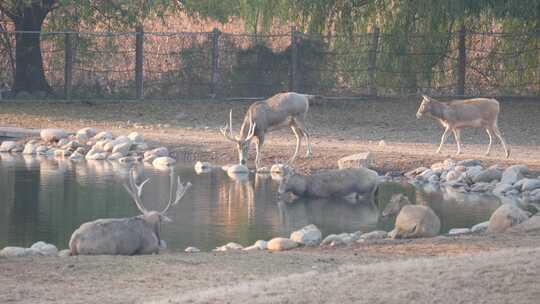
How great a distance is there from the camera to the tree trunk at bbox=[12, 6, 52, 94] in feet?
86.3

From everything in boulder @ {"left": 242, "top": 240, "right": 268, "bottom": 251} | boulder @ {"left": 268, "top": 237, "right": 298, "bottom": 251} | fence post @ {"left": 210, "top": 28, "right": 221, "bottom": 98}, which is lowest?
boulder @ {"left": 242, "top": 240, "right": 268, "bottom": 251}

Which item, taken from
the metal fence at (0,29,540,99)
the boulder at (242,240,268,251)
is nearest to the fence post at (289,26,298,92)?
the metal fence at (0,29,540,99)

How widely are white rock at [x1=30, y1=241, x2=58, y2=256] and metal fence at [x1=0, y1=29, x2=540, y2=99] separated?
14.7m

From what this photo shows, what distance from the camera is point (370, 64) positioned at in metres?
27.2

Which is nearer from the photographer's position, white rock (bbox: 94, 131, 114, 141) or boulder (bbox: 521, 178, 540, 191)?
boulder (bbox: 521, 178, 540, 191)

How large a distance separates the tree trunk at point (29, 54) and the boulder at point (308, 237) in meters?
14.7

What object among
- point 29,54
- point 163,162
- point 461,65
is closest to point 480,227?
point 163,162

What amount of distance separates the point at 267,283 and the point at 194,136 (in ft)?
46.5

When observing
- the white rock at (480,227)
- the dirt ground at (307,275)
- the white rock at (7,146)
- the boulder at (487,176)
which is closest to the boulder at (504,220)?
the white rock at (480,227)

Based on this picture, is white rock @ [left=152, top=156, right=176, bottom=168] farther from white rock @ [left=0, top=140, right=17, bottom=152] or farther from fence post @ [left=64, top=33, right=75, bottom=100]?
fence post @ [left=64, top=33, right=75, bottom=100]

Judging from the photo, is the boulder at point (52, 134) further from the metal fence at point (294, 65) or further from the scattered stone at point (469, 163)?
the scattered stone at point (469, 163)

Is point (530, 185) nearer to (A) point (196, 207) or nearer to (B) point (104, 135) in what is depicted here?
(A) point (196, 207)

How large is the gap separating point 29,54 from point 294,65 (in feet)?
21.0

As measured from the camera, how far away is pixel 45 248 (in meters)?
12.2
